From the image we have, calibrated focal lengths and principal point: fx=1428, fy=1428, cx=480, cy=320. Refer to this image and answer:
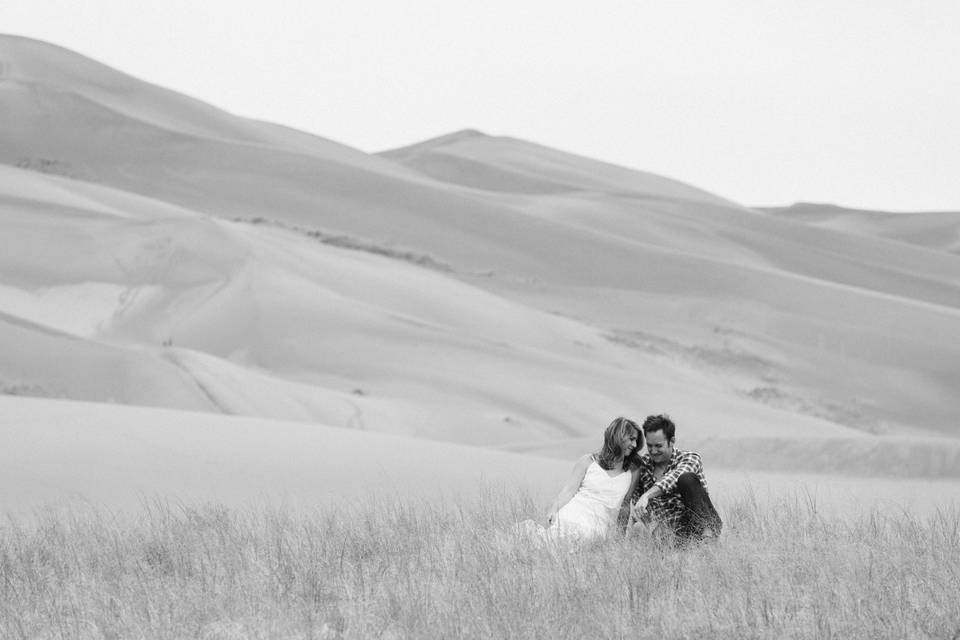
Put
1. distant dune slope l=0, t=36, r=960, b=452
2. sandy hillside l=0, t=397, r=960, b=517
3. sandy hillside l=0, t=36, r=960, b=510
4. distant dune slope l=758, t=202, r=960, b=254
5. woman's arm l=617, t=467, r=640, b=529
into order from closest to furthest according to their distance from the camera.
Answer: woman's arm l=617, t=467, r=640, b=529 → sandy hillside l=0, t=397, r=960, b=517 → sandy hillside l=0, t=36, r=960, b=510 → distant dune slope l=0, t=36, r=960, b=452 → distant dune slope l=758, t=202, r=960, b=254

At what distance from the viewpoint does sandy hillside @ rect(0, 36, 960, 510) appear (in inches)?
714

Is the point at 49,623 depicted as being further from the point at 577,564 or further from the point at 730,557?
the point at 730,557

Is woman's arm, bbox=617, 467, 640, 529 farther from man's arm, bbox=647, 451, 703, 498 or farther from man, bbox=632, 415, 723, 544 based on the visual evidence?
man's arm, bbox=647, 451, 703, 498

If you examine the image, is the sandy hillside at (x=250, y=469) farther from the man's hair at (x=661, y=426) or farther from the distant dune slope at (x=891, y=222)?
the distant dune slope at (x=891, y=222)

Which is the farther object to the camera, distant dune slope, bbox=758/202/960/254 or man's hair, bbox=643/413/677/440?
distant dune slope, bbox=758/202/960/254

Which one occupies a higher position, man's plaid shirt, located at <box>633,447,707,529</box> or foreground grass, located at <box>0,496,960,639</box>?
man's plaid shirt, located at <box>633,447,707,529</box>

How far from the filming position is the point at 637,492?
7.03 m

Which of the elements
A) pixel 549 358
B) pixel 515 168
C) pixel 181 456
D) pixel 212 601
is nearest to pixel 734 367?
pixel 549 358

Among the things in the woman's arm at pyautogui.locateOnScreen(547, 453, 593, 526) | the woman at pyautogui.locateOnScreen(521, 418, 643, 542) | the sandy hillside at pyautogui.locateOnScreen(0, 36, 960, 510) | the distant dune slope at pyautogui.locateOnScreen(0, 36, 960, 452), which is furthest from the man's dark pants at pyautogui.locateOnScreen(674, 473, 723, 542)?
the distant dune slope at pyautogui.locateOnScreen(0, 36, 960, 452)

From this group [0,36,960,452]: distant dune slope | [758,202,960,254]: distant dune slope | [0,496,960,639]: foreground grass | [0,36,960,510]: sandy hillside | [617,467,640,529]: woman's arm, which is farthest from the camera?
[758,202,960,254]: distant dune slope

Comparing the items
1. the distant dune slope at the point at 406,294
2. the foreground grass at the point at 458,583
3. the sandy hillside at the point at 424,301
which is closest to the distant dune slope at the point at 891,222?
the sandy hillside at the point at 424,301

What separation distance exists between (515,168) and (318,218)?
2704 cm

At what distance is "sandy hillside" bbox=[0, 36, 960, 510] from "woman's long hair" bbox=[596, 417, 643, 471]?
23.0ft

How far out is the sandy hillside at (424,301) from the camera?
714 inches
